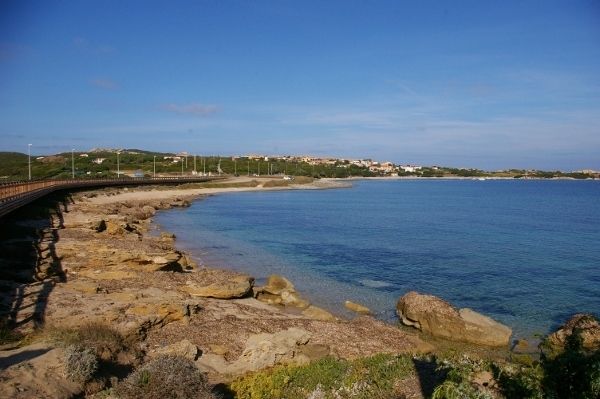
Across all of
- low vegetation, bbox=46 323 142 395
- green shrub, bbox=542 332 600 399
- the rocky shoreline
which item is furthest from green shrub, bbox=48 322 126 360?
green shrub, bbox=542 332 600 399

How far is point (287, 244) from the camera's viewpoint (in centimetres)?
3722

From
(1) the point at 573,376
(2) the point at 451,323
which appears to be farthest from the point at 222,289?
(1) the point at 573,376

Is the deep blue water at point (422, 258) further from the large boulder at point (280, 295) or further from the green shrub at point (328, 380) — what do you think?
the green shrub at point (328, 380)

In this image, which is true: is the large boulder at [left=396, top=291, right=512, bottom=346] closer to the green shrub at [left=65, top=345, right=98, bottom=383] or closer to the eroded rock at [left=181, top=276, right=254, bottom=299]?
the eroded rock at [left=181, top=276, right=254, bottom=299]

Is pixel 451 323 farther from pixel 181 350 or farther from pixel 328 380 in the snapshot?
pixel 181 350

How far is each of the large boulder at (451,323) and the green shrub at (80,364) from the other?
1119 cm

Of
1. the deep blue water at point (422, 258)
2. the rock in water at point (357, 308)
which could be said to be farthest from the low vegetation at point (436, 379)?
the deep blue water at point (422, 258)

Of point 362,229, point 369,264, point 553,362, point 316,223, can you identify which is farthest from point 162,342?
point 316,223

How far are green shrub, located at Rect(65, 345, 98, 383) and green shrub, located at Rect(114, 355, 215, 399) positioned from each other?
99cm

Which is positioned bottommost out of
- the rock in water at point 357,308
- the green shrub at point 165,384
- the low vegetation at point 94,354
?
the rock in water at point 357,308

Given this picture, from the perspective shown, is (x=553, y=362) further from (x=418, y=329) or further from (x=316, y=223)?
(x=316, y=223)

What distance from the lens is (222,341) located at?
12.9m

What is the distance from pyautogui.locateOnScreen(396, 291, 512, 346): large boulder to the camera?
611 inches

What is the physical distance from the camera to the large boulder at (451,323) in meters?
15.5
